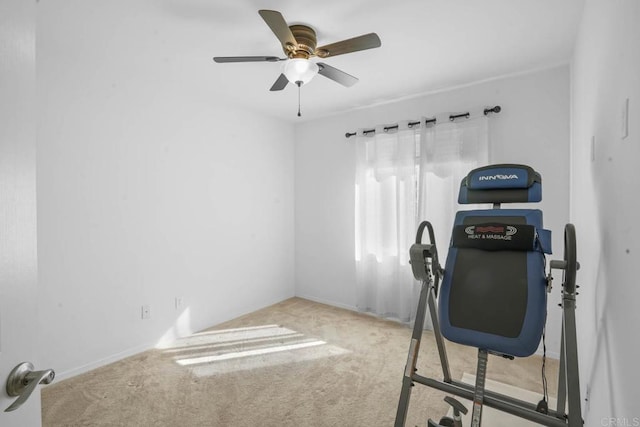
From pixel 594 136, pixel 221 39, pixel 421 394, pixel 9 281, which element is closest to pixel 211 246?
pixel 221 39

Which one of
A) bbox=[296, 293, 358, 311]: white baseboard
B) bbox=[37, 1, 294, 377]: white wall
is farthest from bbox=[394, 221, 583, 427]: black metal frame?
bbox=[296, 293, 358, 311]: white baseboard

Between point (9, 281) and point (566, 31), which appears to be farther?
point (566, 31)

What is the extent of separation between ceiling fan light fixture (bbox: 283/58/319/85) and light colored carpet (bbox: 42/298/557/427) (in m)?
2.35

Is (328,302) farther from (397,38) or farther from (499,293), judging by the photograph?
(397,38)

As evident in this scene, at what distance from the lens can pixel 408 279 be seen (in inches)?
143

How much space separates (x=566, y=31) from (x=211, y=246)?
3.80 metres

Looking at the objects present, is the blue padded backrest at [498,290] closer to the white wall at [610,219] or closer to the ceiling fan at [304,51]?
the white wall at [610,219]

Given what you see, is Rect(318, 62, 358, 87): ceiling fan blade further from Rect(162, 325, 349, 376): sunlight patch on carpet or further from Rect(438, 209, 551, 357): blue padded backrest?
Rect(162, 325, 349, 376): sunlight patch on carpet

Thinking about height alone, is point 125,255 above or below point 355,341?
above

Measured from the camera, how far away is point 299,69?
7.32 feet

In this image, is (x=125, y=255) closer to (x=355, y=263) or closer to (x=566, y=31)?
(x=355, y=263)

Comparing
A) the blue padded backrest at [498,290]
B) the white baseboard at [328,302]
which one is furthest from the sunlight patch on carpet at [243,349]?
the blue padded backrest at [498,290]

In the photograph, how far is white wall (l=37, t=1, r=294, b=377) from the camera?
2.42 m

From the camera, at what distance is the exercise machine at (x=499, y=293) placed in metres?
1.37
